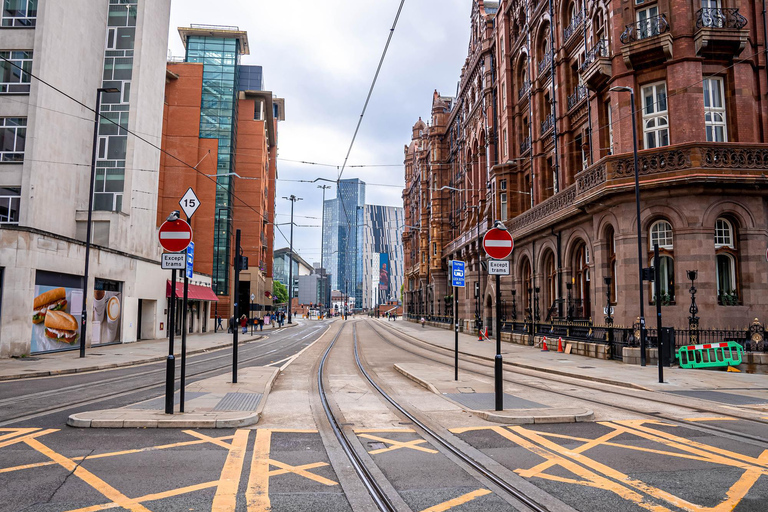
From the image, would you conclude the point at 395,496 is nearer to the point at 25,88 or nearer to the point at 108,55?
the point at 25,88

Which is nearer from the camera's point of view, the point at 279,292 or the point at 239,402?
the point at 239,402

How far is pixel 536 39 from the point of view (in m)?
35.1

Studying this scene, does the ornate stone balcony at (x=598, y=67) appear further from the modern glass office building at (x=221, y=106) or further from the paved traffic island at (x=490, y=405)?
the modern glass office building at (x=221, y=106)

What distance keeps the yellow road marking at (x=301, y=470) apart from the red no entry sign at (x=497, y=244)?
17.4 ft

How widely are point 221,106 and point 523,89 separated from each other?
3613 centimetres

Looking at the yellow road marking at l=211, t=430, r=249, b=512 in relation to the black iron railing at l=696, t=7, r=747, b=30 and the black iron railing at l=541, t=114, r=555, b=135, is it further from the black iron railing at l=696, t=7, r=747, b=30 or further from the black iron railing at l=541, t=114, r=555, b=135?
the black iron railing at l=541, t=114, r=555, b=135

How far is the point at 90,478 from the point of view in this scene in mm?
5414

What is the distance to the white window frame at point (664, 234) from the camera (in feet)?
68.5

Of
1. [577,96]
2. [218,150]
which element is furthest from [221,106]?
[577,96]

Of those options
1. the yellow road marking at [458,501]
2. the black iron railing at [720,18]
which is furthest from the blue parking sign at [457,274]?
the black iron railing at [720,18]

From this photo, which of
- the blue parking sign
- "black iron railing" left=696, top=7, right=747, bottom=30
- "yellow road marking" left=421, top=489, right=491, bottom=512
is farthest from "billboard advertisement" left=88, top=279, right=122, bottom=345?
"black iron railing" left=696, top=7, right=747, bottom=30

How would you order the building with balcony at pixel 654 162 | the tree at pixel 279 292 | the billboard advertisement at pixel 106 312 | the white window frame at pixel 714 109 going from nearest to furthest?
1. the building with balcony at pixel 654 162
2. the white window frame at pixel 714 109
3. the billboard advertisement at pixel 106 312
4. the tree at pixel 279 292

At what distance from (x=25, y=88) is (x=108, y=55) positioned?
834 centimetres

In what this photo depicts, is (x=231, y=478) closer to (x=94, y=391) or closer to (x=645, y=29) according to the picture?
(x=94, y=391)
